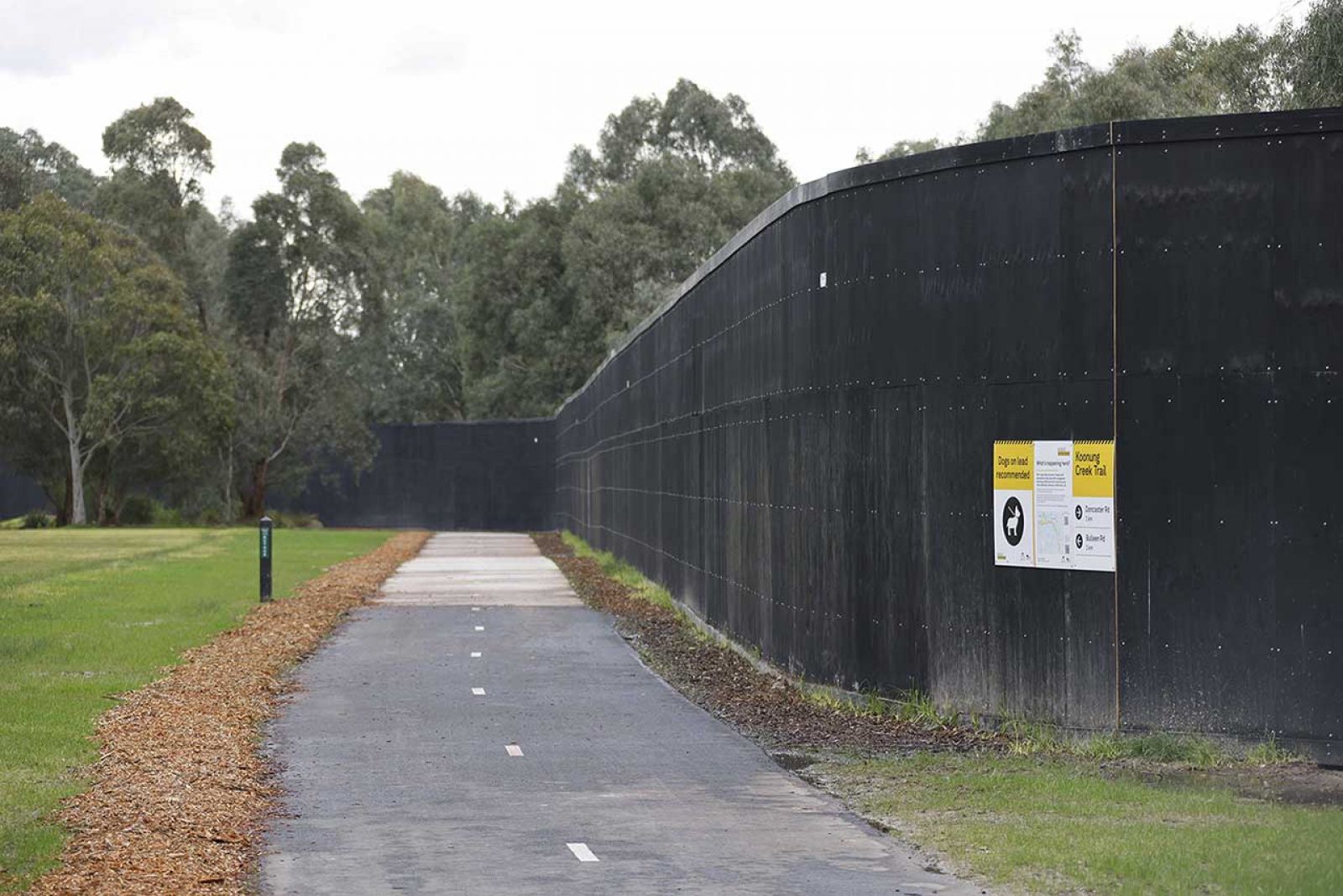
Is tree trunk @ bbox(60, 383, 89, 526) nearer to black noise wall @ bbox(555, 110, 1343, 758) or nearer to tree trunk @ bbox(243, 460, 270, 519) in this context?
tree trunk @ bbox(243, 460, 270, 519)

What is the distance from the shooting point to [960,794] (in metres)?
10.3

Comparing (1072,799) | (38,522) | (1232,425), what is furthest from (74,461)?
(1072,799)

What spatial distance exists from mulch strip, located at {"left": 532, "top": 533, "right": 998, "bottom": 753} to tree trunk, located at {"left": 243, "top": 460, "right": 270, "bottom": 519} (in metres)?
51.6

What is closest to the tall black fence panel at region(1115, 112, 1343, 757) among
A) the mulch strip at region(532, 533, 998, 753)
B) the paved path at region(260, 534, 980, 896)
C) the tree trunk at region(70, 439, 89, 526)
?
the mulch strip at region(532, 533, 998, 753)

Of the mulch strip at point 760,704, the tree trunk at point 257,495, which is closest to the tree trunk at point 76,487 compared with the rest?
the tree trunk at point 257,495

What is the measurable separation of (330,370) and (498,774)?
2548 inches

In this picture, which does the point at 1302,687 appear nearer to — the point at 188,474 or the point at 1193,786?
the point at 1193,786

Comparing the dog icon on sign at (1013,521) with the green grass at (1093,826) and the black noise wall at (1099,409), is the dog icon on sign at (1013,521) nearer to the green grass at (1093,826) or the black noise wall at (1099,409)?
the black noise wall at (1099,409)

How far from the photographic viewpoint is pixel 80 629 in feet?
69.3

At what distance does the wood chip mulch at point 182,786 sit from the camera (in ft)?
Result: 27.3

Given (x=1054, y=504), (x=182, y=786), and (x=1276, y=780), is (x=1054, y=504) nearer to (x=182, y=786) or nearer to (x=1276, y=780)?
(x=1276, y=780)

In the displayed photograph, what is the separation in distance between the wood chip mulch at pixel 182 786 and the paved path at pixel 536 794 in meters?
0.25

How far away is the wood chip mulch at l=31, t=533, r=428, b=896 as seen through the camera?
327 inches

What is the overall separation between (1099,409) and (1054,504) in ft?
2.28
